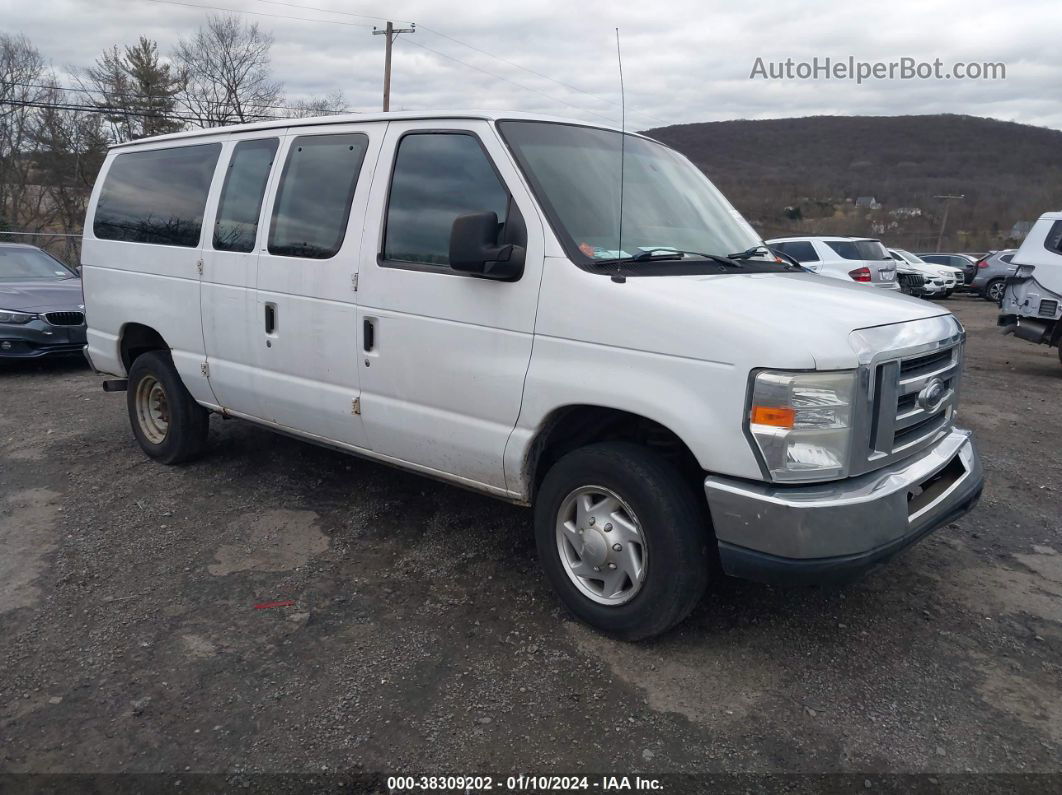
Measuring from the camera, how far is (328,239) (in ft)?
14.2

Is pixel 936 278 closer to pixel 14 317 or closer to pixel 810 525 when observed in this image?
pixel 14 317

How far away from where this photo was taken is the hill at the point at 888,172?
63531mm

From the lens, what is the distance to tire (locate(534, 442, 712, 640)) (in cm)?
322

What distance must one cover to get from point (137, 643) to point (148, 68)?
134 feet

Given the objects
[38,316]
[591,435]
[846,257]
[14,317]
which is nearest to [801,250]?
[846,257]

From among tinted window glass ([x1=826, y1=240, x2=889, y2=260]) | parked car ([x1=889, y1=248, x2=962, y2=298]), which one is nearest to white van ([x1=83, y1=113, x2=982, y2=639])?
tinted window glass ([x1=826, y1=240, x2=889, y2=260])

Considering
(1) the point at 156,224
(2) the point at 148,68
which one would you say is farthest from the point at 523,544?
(2) the point at 148,68

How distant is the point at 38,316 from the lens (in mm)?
9250

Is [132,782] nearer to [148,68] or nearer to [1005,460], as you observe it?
[1005,460]

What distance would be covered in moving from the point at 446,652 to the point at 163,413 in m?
3.42

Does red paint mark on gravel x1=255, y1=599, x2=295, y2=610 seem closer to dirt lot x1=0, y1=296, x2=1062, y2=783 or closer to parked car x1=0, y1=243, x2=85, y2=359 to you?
dirt lot x1=0, y1=296, x2=1062, y2=783

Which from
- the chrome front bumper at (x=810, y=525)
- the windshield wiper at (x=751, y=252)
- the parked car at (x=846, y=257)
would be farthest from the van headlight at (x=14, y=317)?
the parked car at (x=846, y=257)

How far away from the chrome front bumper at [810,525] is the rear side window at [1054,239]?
893cm

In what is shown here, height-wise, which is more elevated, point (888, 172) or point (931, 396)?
point (888, 172)
